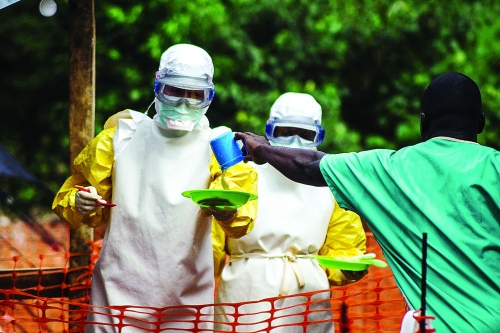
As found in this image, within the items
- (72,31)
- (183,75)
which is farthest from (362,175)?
(72,31)

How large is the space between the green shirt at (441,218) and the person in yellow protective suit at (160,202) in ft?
2.90

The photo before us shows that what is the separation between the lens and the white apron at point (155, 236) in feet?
13.9

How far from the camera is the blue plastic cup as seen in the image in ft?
12.9

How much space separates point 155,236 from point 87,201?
38 cm

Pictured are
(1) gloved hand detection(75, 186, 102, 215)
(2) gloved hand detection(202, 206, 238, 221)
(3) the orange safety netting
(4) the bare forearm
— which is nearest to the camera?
(4) the bare forearm

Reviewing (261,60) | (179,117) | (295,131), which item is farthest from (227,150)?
(261,60)

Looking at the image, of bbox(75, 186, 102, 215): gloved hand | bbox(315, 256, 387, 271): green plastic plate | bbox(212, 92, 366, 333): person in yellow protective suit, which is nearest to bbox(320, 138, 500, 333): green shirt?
bbox(315, 256, 387, 271): green plastic plate

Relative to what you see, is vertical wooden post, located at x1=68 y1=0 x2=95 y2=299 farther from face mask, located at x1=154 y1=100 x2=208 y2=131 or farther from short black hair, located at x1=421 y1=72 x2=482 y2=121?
short black hair, located at x1=421 y1=72 x2=482 y2=121

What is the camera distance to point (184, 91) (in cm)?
434

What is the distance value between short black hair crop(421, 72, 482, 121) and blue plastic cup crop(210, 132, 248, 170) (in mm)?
885

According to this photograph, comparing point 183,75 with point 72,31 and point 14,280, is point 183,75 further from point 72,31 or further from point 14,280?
point 14,280

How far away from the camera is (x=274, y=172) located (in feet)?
16.4

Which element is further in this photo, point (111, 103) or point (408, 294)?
point (111, 103)

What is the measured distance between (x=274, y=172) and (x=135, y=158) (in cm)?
96
